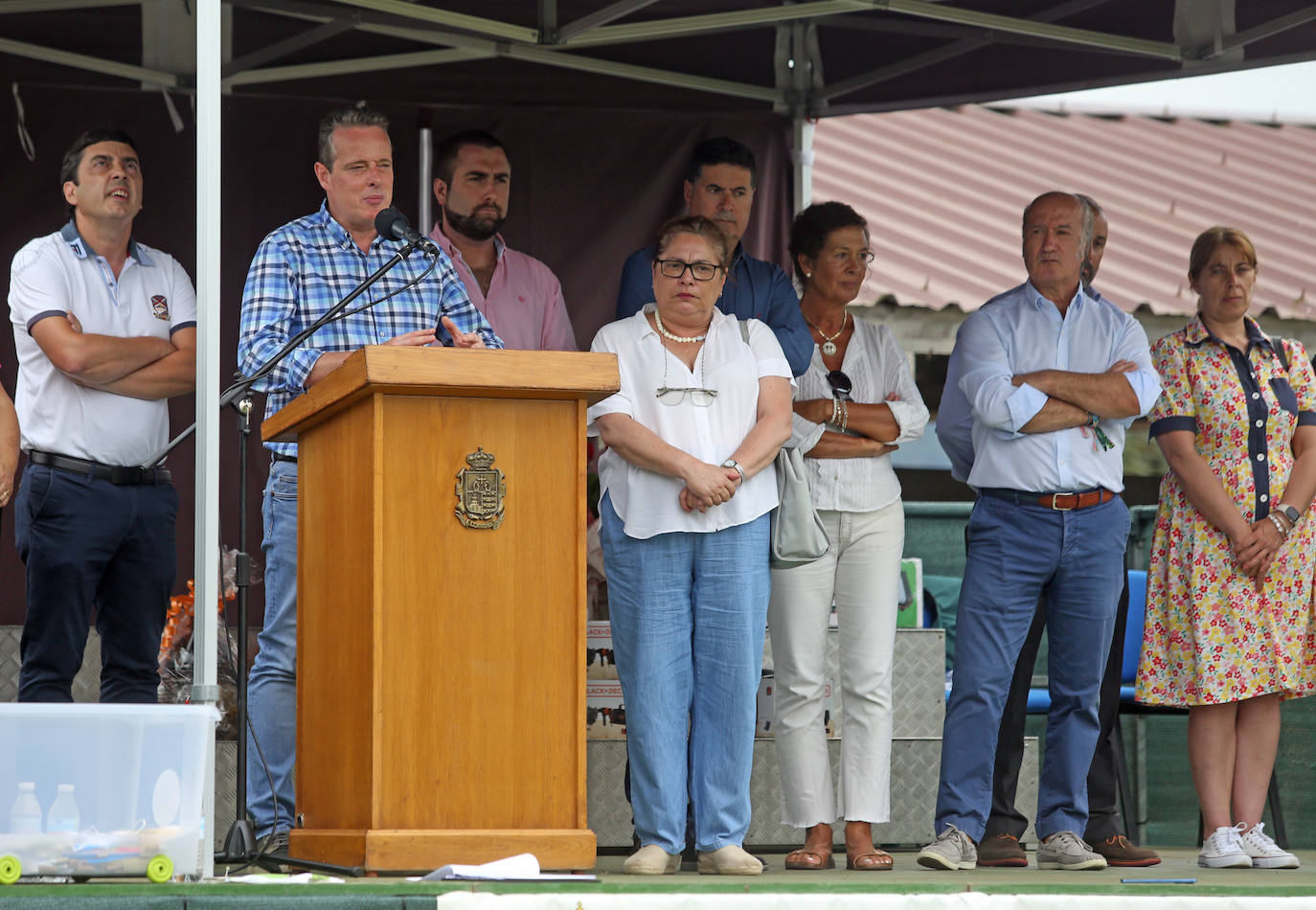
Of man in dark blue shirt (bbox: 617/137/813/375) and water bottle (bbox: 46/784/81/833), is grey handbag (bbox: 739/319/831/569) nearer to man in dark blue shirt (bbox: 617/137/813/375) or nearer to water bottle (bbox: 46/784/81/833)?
man in dark blue shirt (bbox: 617/137/813/375)

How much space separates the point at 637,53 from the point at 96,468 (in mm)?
2874

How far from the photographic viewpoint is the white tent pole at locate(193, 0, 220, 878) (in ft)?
11.8

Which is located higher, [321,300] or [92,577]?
[321,300]

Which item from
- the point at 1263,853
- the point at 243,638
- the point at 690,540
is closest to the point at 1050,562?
the point at 1263,853

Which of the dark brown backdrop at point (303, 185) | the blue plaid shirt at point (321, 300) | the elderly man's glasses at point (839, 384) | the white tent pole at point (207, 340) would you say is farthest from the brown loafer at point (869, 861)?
the dark brown backdrop at point (303, 185)

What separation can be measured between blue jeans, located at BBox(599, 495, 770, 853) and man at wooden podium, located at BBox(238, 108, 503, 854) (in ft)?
2.56

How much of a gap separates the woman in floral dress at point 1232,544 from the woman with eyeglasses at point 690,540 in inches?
60.7

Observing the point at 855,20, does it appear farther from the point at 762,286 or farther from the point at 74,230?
the point at 74,230

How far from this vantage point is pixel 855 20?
20.3 feet

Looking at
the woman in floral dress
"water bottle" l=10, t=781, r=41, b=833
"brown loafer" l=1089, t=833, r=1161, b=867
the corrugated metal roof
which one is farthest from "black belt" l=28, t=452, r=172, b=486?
the corrugated metal roof

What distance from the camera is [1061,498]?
4945 millimetres

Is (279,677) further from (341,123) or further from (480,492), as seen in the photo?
(341,123)

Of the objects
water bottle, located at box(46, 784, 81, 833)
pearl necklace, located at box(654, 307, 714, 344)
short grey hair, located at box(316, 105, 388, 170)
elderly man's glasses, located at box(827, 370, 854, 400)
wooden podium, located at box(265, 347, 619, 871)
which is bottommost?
water bottle, located at box(46, 784, 81, 833)

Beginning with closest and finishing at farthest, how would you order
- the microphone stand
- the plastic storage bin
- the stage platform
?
the stage platform → the plastic storage bin → the microphone stand
